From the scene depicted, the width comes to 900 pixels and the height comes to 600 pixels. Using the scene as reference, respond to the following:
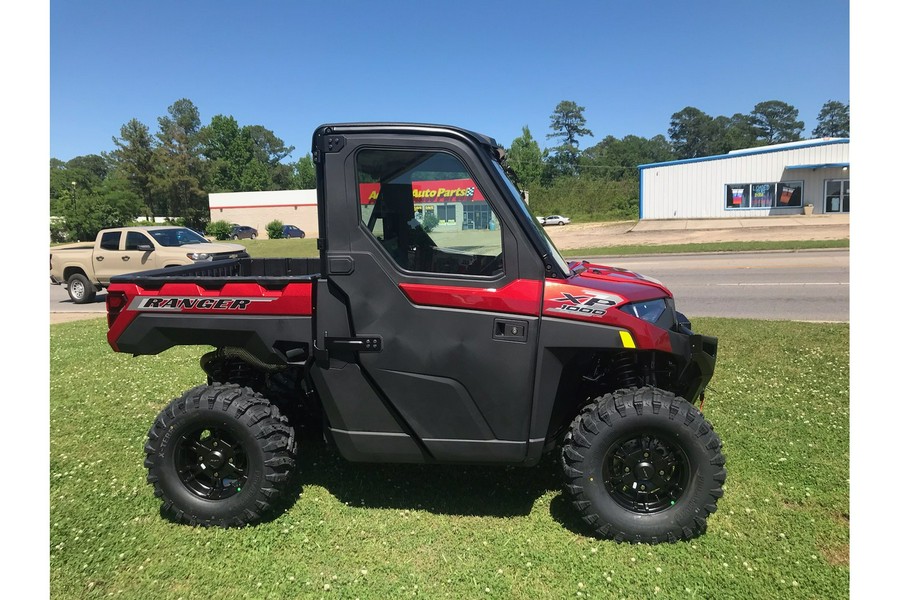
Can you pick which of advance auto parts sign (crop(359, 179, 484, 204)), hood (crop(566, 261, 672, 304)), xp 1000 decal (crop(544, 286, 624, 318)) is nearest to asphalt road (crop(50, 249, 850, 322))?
hood (crop(566, 261, 672, 304))

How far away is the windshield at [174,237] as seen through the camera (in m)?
14.8

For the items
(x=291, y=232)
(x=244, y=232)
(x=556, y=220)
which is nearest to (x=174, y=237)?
(x=291, y=232)

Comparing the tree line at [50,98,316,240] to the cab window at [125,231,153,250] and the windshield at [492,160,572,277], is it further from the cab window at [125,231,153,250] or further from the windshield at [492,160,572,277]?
the windshield at [492,160,572,277]

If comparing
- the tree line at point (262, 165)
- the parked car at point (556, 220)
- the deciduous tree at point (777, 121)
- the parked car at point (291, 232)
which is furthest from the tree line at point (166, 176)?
the deciduous tree at point (777, 121)

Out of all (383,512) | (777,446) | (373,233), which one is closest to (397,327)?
(373,233)

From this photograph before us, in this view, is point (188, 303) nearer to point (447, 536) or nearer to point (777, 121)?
point (447, 536)

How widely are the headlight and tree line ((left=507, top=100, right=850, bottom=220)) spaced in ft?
170

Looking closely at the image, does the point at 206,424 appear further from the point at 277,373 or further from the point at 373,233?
the point at 373,233

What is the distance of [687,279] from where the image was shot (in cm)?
1503

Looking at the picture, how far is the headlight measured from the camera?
328 centimetres

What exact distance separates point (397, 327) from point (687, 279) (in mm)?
13440

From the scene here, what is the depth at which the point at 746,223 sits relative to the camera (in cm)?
3466

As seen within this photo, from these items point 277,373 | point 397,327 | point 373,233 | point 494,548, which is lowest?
point 494,548

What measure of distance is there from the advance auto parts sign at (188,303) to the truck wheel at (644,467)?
2.03 meters
